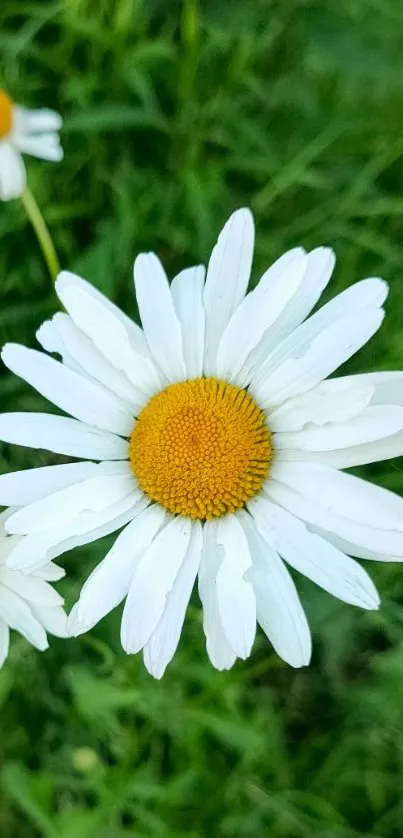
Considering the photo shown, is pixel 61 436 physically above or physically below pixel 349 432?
above

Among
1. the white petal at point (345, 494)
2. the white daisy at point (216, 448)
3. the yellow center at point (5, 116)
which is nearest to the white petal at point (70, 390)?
the white daisy at point (216, 448)

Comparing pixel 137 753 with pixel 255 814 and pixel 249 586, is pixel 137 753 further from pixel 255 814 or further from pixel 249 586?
pixel 249 586

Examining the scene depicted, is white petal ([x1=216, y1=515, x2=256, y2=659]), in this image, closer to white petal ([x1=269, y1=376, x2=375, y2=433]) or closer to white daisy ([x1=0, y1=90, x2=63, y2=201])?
white petal ([x1=269, y1=376, x2=375, y2=433])

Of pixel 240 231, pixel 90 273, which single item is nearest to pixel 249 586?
pixel 240 231

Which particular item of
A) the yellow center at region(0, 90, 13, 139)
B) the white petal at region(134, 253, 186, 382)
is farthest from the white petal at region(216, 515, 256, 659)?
the yellow center at region(0, 90, 13, 139)

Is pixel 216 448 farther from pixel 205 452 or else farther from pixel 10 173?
pixel 10 173

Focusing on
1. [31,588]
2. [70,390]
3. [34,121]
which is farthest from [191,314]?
[34,121]
